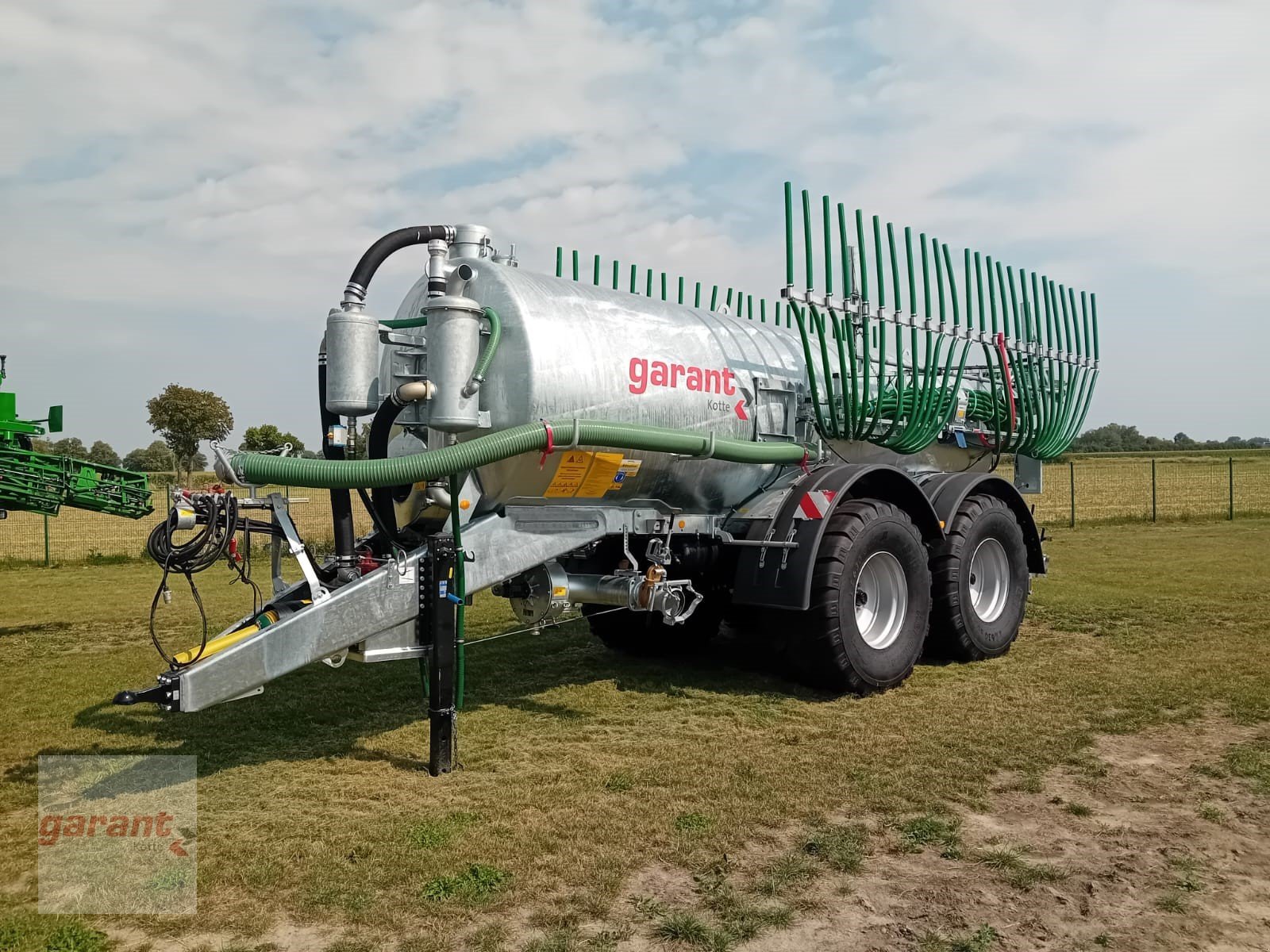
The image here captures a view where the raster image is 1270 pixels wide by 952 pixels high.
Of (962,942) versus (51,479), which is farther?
(51,479)

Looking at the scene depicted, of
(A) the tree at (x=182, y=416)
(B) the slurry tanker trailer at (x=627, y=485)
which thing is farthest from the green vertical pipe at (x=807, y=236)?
(A) the tree at (x=182, y=416)

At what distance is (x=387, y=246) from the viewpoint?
5.53 meters

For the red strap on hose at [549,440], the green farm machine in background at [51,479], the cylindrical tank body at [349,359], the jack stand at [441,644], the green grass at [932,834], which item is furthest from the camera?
the green farm machine in background at [51,479]

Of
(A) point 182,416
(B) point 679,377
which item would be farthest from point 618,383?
(A) point 182,416

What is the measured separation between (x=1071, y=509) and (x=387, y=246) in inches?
795

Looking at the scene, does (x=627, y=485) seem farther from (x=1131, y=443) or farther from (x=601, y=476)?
(x=1131, y=443)

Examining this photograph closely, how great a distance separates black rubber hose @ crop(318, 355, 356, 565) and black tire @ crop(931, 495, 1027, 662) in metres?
4.22

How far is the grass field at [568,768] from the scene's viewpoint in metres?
3.43

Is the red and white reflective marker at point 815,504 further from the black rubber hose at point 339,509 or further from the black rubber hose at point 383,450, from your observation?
the black rubber hose at point 339,509

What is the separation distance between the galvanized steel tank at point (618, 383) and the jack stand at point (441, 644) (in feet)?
2.05

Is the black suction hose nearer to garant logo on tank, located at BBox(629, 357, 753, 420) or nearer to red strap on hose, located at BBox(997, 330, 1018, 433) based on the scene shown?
garant logo on tank, located at BBox(629, 357, 753, 420)

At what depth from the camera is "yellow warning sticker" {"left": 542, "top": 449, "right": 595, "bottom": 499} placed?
557 centimetres

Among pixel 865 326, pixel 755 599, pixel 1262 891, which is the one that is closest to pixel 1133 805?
pixel 1262 891

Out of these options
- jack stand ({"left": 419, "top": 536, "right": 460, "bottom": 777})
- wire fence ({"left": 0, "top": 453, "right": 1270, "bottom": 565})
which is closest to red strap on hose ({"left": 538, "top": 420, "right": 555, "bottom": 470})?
jack stand ({"left": 419, "top": 536, "right": 460, "bottom": 777})
